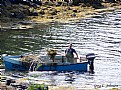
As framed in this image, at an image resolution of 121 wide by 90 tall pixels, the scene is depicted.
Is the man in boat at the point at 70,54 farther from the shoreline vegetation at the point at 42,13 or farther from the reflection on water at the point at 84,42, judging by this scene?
the shoreline vegetation at the point at 42,13

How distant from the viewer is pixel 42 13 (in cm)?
8219

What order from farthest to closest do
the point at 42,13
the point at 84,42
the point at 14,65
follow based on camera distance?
the point at 42,13
the point at 84,42
the point at 14,65

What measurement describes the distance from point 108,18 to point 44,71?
43.4 meters

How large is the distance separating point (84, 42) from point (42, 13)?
23060 millimetres

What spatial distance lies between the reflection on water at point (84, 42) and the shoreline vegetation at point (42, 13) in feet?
10.2

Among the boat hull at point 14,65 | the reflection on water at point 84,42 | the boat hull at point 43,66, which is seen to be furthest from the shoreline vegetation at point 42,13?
the boat hull at point 43,66

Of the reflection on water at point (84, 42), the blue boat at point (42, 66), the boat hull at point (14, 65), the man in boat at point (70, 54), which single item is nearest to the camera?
the reflection on water at point (84, 42)

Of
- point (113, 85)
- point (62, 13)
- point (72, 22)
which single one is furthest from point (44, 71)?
point (62, 13)

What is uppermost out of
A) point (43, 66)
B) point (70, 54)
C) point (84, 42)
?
point (70, 54)

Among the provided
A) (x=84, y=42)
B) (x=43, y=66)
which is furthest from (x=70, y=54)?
(x=84, y=42)

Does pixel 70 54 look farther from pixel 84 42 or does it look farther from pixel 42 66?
pixel 84 42

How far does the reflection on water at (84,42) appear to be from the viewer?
4194 cm

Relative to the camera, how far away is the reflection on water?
4194 centimetres

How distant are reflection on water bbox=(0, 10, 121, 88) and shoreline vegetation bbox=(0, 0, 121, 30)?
312 centimetres
